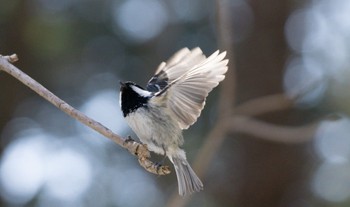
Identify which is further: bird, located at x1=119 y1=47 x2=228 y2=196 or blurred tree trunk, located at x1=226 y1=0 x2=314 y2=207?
blurred tree trunk, located at x1=226 y1=0 x2=314 y2=207

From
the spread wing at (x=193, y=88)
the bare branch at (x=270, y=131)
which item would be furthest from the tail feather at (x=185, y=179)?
the bare branch at (x=270, y=131)

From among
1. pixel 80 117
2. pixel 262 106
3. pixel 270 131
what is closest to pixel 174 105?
pixel 80 117

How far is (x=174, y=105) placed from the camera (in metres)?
2.71

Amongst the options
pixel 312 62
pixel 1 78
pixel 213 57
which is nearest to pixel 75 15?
pixel 1 78

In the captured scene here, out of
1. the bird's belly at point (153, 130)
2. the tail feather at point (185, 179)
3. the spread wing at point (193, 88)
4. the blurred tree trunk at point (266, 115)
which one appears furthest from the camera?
the blurred tree trunk at point (266, 115)

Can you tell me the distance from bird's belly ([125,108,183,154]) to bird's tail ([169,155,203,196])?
0.32 ft

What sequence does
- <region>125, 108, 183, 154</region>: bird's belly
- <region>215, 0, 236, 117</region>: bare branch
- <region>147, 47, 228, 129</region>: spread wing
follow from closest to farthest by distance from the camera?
<region>147, 47, 228, 129</region>: spread wing < <region>125, 108, 183, 154</region>: bird's belly < <region>215, 0, 236, 117</region>: bare branch

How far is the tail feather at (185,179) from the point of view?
9.31ft

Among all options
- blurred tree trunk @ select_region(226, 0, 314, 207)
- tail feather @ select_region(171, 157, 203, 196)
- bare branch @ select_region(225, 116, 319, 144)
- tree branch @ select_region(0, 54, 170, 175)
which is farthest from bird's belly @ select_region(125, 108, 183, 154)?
blurred tree trunk @ select_region(226, 0, 314, 207)

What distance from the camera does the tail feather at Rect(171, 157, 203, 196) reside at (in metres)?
2.84

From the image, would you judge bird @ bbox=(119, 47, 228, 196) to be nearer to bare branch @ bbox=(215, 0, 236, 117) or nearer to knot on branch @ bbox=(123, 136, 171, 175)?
knot on branch @ bbox=(123, 136, 171, 175)

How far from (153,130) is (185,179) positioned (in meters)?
0.26

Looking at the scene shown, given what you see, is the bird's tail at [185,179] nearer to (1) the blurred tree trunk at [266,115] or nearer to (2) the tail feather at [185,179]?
(2) the tail feather at [185,179]

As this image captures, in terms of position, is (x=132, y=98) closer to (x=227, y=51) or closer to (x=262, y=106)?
(x=227, y=51)
